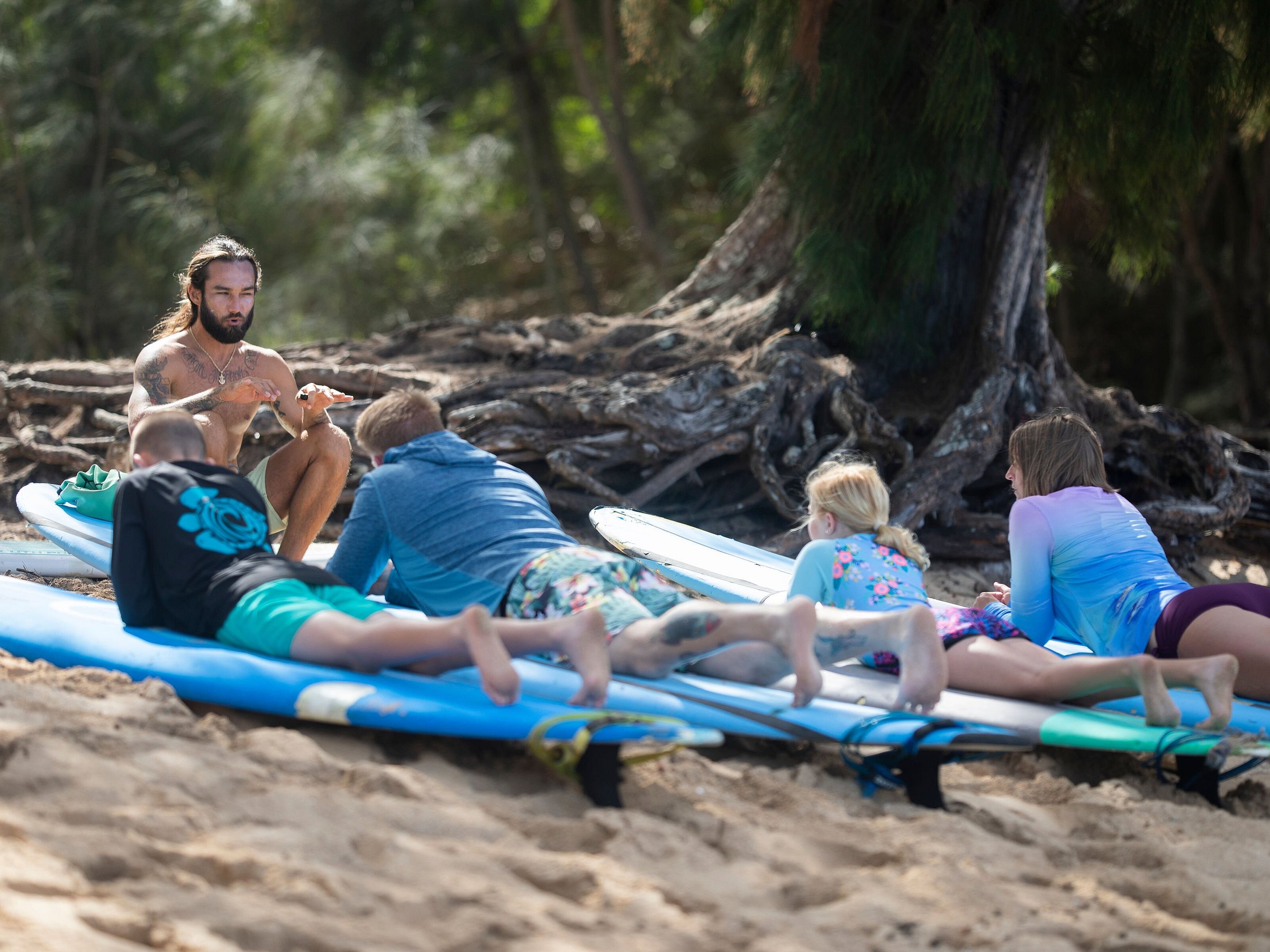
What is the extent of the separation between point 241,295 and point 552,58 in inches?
453

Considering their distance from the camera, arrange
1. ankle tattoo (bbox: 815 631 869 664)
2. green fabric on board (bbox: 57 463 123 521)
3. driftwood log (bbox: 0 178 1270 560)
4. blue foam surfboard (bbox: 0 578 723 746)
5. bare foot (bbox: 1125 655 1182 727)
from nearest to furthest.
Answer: blue foam surfboard (bbox: 0 578 723 746), bare foot (bbox: 1125 655 1182 727), ankle tattoo (bbox: 815 631 869 664), green fabric on board (bbox: 57 463 123 521), driftwood log (bbox: 0 178 1270 560)

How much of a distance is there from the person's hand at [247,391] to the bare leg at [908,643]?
7.12 feet

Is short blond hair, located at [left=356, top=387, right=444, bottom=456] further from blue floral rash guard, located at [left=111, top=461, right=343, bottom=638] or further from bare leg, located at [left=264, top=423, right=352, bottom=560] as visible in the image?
bare leg, located at [left=264, top=423, right=352, bottom=560]

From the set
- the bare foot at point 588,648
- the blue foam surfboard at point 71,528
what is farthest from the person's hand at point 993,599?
the blue foam surfboard at point 71,528

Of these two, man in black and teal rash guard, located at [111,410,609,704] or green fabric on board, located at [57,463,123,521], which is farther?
green fabric on board, located at [57,463,123,521]

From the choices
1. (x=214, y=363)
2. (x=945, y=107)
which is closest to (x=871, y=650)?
(x=214, y=363)

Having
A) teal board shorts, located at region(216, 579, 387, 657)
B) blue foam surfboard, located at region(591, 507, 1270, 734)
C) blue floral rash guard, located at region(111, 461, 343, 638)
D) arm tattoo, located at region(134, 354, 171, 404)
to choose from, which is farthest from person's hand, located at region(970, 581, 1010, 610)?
arm tattoo, located at region(134, 354, 171, 404)

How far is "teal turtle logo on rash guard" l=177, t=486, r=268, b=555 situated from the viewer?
9.52ft

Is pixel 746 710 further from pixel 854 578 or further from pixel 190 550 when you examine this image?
pixel 190 550

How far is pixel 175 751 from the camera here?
2.40 meters

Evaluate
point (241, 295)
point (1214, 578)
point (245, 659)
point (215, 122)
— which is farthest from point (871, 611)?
point (215, 122)

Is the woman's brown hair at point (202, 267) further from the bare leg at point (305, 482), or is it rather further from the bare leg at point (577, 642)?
the bare leg at point (577, 642)

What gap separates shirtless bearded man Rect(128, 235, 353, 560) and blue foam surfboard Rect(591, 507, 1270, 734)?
4.17ft

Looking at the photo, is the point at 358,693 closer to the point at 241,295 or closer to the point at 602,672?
the point at 602,672
